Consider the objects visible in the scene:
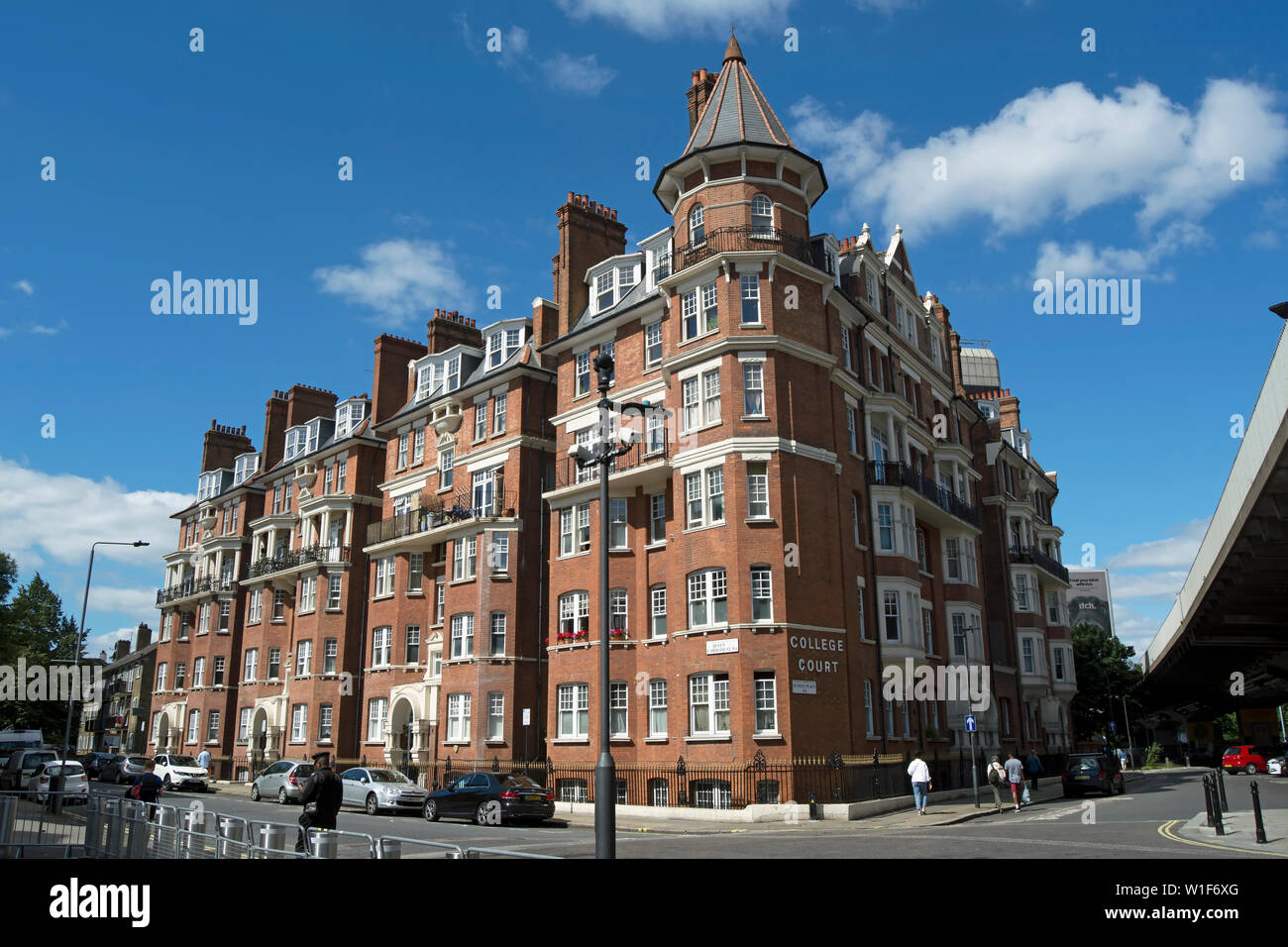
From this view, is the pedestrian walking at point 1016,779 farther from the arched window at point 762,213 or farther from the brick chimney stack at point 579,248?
the brick chimney stack at point 579,248

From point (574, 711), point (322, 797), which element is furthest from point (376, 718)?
point (322, 797)

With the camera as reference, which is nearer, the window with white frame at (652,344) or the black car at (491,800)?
the black car at (491,800)

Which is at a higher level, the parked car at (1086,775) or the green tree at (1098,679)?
the green tree at (1098,679)

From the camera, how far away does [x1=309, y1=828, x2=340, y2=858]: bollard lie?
9.43 m

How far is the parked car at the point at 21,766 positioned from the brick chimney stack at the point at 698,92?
111 ft

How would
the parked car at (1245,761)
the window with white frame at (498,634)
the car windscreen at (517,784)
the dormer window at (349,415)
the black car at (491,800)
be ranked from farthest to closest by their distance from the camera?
the parked car at (1245,761) < the dormer window at (349,415) < the window with white frame at (498,634) < the car windscreen at (517,784) < the black car at (491,800)

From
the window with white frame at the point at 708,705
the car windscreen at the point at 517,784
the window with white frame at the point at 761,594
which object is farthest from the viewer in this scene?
the window with white frame at the point at 761,594

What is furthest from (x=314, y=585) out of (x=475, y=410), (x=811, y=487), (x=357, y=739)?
(x=811, y=487)

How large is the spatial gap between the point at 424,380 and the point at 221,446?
31.9 meters

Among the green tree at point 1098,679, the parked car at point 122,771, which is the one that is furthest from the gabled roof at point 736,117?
the green tree at point 1098,679

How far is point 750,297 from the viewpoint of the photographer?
3178 cm

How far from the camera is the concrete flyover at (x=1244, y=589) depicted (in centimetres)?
2198

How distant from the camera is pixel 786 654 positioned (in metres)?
28.4

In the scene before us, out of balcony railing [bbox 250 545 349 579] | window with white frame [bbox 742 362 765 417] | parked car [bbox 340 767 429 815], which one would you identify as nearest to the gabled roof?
window with white frame [bbox 742 362 765 417]
